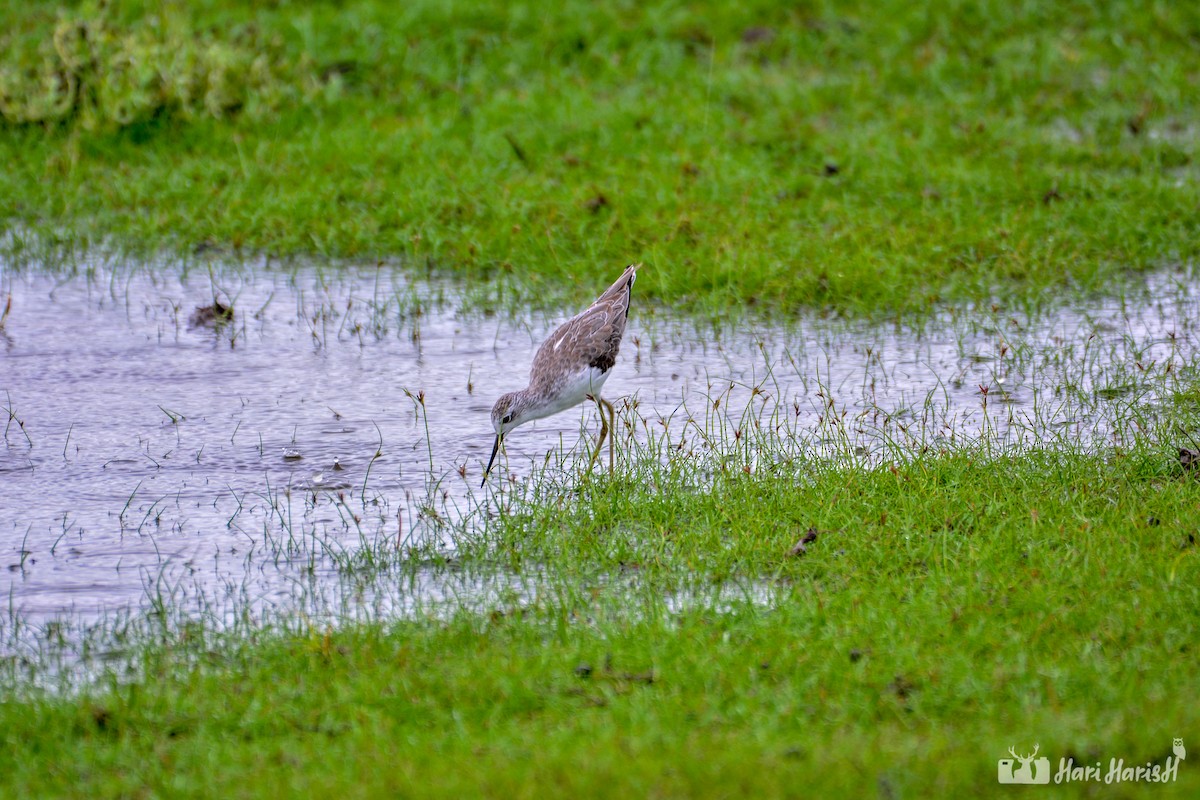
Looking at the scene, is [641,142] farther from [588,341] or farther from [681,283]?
[588,341]

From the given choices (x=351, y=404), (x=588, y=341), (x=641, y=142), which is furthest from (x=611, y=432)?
(x=641, y=142)

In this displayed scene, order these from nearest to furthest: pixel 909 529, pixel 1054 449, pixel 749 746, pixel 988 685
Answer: pixel 749 746
pixel 988 685
pixel 909 529
pixel 1054 449

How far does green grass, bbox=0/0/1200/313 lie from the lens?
9.41 meters

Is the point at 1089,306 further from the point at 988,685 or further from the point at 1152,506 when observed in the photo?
the point at 988,685

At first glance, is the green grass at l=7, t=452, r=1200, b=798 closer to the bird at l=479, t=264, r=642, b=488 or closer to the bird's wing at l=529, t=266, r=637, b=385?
the bird at l=479, t=264, r=642, b=488

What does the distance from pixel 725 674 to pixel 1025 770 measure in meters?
1.11

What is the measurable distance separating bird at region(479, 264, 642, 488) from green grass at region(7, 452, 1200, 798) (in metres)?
0.78

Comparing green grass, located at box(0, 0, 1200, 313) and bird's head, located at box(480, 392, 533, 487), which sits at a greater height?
green grass, located at box(0, 0, 1200, 313)

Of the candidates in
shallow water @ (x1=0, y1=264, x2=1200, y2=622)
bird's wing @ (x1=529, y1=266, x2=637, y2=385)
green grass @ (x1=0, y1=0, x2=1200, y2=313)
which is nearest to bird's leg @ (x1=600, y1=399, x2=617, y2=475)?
shallow water @ (x1=0, y1=264, x2=1200, y2=622)

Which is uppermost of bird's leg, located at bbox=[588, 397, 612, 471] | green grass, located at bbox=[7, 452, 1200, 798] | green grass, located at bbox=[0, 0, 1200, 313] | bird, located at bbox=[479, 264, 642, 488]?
green grass, located at bbox=[0, 0, 1200, 313]

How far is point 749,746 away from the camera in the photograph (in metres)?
4.13

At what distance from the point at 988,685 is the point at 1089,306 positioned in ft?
16.3

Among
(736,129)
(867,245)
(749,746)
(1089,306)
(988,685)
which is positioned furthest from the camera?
(736,129)


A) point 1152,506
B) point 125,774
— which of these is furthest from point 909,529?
point 125,774
